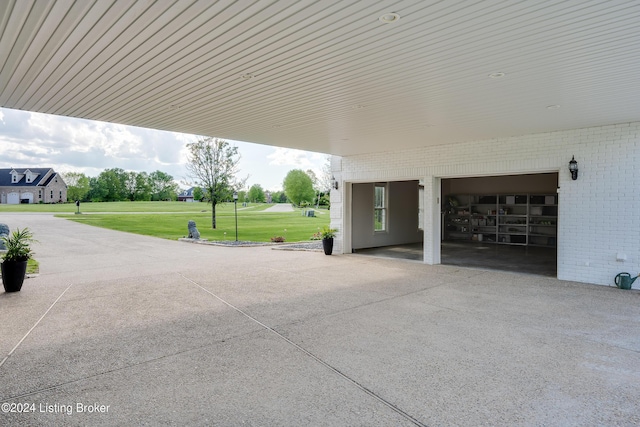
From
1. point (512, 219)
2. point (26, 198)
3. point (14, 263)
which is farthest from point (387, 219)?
point (26, 198)

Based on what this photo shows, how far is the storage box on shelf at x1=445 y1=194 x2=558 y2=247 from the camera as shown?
1268 centimetres

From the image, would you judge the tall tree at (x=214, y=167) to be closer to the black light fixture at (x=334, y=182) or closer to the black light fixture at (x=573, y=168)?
the black light fixture at (x=334, y=182)

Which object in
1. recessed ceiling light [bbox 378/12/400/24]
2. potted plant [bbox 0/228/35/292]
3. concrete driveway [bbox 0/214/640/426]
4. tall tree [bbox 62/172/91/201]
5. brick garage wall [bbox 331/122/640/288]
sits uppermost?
tall tree [bbox 62/172/91/201]

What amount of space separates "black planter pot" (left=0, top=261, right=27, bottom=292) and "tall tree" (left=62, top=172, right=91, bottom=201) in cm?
4929

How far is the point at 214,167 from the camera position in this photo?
817 inches

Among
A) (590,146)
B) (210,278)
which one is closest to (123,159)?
(210,278)

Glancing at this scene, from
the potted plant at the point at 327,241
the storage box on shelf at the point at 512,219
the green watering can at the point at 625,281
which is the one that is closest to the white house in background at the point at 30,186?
the potted plant at the point at 327,241

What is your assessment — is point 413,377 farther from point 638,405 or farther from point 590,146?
point 590,146

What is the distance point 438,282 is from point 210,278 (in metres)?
4.35

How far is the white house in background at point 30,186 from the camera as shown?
40.3 metres

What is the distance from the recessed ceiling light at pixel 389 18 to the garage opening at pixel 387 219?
25.5ft

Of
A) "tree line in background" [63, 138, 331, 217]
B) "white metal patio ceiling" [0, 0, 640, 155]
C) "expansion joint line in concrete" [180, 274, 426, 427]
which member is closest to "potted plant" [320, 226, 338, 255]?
"white metal patio ceiling" [0, 0, 640, 155]

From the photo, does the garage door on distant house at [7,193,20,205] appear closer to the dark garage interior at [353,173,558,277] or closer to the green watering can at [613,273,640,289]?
the dark garage interior at [353,173,558,277]

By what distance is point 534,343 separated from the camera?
376cm
